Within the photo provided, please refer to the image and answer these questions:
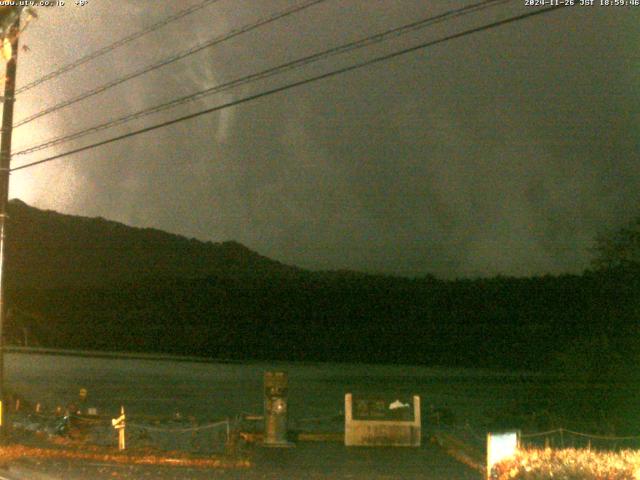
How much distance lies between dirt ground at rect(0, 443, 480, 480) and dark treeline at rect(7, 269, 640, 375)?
2905cm

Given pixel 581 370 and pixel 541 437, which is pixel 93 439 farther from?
pixel 581 370

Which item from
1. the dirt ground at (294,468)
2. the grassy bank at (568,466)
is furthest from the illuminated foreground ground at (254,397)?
the grassy bank at (568,466)

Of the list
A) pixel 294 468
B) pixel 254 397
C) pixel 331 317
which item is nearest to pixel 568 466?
pixel 294 468

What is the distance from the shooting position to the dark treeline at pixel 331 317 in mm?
59781

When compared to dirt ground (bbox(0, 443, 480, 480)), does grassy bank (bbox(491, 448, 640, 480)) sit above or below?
above

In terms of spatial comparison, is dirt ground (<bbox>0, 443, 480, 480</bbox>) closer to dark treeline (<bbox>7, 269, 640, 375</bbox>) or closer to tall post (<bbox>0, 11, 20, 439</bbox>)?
tall post (<bbox>0, 11, 20, 439</bbox>)

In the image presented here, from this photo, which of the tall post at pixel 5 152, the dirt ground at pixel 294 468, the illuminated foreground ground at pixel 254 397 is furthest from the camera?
the tall post at pixel 5 152

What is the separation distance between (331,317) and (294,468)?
68.0m

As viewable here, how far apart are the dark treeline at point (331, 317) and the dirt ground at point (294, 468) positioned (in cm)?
2905

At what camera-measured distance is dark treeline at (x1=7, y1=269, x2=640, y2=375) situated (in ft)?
196

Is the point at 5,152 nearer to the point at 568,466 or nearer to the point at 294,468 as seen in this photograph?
the point at 294,468

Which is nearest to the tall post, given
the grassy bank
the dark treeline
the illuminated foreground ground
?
the illuminated foreground ground

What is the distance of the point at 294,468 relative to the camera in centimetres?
1912

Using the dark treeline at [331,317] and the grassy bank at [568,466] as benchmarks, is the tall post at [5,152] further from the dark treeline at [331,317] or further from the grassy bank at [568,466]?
the dark treeline at [331,317]
